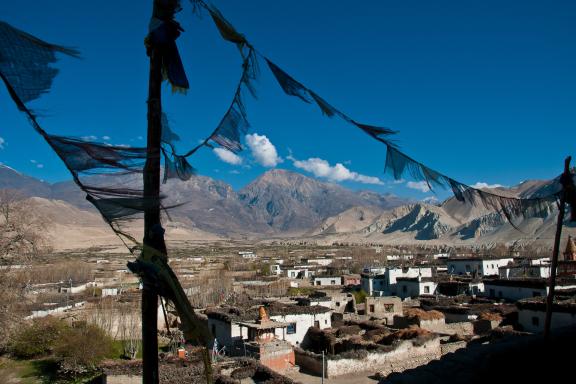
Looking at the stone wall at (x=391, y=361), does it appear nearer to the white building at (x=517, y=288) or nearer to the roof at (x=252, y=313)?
the roof at (x=252, y=313)

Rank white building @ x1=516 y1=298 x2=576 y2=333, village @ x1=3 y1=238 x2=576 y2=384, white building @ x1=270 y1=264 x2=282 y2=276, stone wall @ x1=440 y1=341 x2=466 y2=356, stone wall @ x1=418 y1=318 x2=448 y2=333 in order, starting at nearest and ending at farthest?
1. village @ x1=3 y1=238 x2=576 y2=384
2. stone wall @ x1=440 y1=341 x2=466 y2=356
3. white building @ x1=516 y1=298 x2=576 y2=333
4. stone wall @ x1=418 y1=318 x2=448 y2=333
5. white building @ x1=270 y1=264 x2=282 y2=276

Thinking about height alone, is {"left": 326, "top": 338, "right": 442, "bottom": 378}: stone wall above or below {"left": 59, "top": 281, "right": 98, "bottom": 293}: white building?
below

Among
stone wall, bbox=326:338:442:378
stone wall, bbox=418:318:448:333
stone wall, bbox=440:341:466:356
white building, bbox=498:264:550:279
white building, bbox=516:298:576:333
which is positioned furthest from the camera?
white building, bbox=498:264:550:279

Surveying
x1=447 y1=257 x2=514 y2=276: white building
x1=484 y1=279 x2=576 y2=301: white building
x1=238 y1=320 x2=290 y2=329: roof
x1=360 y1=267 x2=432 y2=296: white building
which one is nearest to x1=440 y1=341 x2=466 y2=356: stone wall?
x1=238 y1=320 x2=290 y2=329: roof

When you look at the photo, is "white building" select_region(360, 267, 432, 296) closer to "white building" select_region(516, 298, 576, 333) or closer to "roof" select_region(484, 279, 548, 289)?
"roof" select_region(484, 279, 548, 289)

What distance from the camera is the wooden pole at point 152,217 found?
332cm

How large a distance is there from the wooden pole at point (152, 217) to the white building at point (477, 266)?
55138mm

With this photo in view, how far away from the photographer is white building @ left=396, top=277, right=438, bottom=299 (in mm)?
44897

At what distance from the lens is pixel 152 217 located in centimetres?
343

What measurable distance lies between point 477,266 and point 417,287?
1415 centimetres

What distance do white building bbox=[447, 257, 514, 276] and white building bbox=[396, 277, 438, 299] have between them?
10.8m

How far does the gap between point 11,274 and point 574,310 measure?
2669 centimetres

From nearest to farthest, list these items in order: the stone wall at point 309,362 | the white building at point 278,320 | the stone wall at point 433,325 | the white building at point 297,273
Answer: the stone wall at point 309,362 → the white building at point 278,320 → the stone wall at point 433,325 → the white building at point 297,273

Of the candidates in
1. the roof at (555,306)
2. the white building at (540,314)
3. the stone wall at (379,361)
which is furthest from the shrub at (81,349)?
the roof at (555,306)
